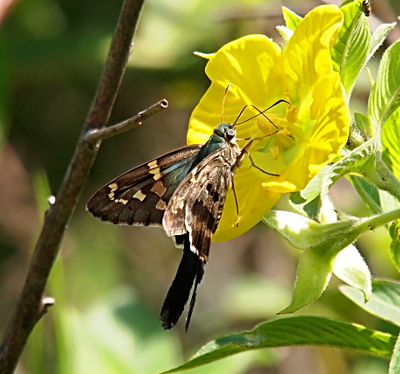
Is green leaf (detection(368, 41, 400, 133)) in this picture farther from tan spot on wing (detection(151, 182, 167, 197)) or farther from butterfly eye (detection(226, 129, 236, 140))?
tan spot on wing (detection(151, 182, 167, 197))

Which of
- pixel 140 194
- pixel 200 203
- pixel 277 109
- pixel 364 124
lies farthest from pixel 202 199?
pixel 364 124

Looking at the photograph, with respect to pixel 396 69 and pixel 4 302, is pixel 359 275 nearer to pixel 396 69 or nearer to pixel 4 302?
pixel 396 69

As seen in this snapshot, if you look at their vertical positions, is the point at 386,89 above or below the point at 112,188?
below

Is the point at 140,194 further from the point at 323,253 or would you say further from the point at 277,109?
the point at 323,253

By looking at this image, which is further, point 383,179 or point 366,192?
point 366,192

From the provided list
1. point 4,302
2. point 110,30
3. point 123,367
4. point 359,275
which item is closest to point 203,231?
point 359,275

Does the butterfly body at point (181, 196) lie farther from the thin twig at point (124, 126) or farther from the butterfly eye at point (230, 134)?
the thin twig at point (124, 126)
